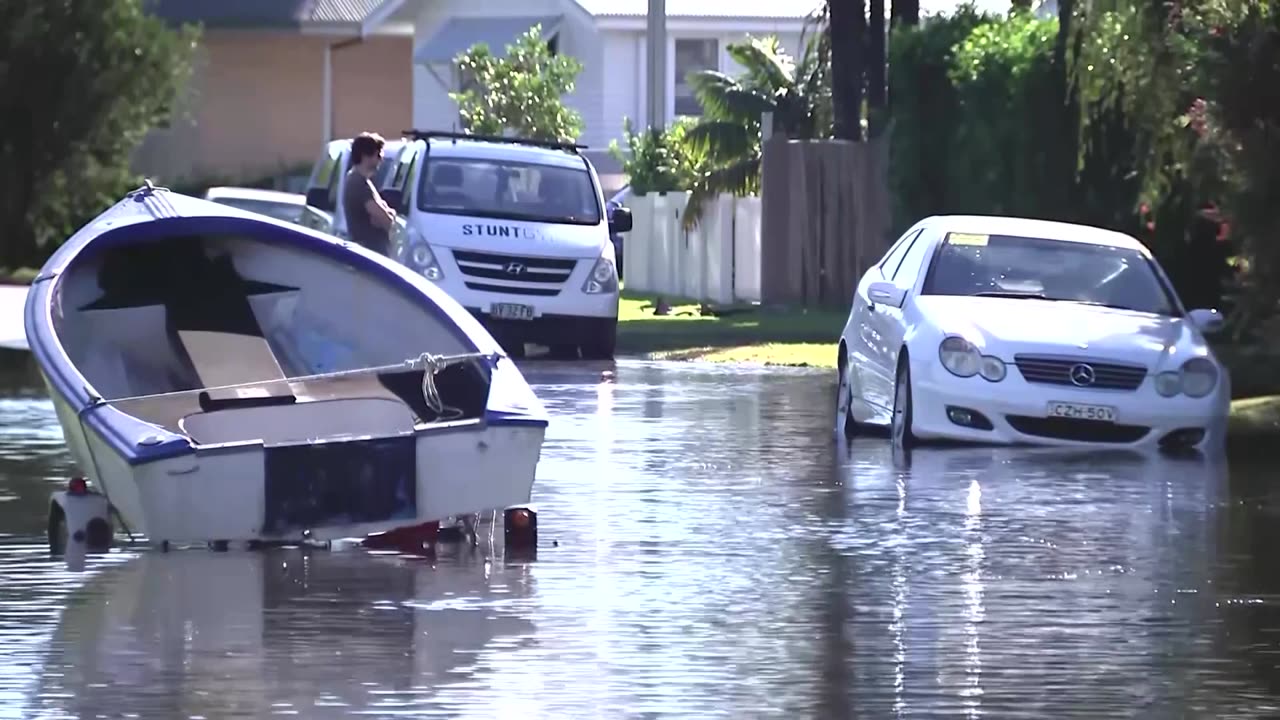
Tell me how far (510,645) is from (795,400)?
12.8 metres

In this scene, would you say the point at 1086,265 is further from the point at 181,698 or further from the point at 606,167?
the point at 606,167

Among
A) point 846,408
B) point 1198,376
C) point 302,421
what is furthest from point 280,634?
point 846,408

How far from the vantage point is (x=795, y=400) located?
24.2 meters

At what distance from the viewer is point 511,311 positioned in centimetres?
2906

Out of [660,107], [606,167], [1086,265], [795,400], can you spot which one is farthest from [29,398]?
[606,167]

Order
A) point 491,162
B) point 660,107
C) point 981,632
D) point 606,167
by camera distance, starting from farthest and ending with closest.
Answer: point 606,167, point 660,107, point 491,162, point 981,632

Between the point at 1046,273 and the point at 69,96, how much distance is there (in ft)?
81.6

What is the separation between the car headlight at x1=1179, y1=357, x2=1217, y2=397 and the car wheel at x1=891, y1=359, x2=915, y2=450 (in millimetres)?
1675

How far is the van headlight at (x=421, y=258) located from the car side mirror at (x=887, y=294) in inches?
365

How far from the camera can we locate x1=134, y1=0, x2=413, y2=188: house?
2345 inches

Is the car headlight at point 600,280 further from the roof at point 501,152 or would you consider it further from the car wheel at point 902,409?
the car wheel at point 902,409

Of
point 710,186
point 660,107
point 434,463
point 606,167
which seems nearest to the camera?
point 434,463

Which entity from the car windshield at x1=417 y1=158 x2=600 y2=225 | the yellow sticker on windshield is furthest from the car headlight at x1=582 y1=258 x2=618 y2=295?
the yellow sticker on windshield

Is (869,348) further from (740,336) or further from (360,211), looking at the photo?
(740,336)
